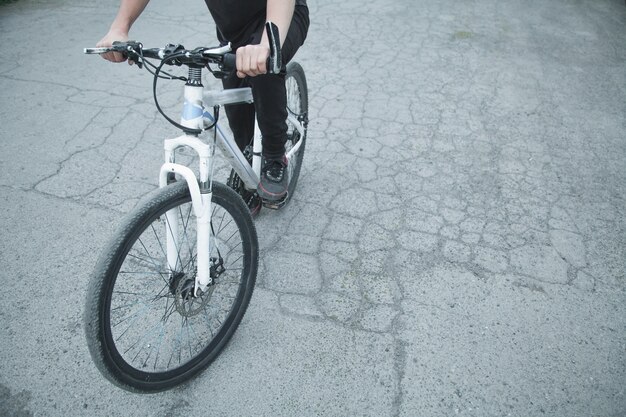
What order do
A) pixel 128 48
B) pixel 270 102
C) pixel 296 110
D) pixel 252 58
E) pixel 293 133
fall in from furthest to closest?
pixel 296 110 → pixel 293 133 → pixel 270 102 → pixel 128 48 → pixel 252 58

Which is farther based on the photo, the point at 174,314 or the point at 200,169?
the point at 174,314

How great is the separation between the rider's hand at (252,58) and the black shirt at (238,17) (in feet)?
2.09

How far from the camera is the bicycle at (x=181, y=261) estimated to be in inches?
58.6

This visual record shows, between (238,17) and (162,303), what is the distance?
1.51m

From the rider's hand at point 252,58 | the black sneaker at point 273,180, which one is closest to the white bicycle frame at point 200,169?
the rider's hand at point 252,58

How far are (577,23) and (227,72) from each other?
681 centimetres

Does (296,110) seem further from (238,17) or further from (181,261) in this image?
(181,261)

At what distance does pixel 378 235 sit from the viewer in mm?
2789

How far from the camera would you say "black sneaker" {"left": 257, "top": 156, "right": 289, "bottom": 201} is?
2.48 m

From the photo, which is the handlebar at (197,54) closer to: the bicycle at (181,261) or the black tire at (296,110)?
the bicycle at (181,261)

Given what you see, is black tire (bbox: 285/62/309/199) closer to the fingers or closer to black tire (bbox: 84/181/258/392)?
black tire (bbox: 84/181/258/392)

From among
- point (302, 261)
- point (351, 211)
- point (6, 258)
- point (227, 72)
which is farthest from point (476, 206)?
point (6, 258)

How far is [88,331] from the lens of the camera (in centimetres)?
146

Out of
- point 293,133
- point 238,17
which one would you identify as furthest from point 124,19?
point 293,133
